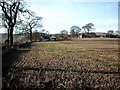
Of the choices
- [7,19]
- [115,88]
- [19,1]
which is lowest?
[115,88]

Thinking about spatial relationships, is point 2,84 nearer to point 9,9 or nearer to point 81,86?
point 81,86

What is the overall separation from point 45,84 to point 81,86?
54.3 inches

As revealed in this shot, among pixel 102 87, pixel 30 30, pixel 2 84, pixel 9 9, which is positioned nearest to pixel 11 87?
pixel 2 84

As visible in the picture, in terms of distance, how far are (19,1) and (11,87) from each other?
1306 inches

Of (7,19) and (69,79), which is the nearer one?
(69,79)

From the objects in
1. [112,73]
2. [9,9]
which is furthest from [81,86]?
[9,9]

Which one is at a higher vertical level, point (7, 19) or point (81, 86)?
point (7, 19)

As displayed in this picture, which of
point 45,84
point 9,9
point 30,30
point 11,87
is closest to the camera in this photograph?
point 11,87

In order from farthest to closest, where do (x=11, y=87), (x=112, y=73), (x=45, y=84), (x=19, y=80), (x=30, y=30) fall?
(x=30, y=30), (x=112, y=73), (x=19, y=80), (x=45, y=84), (x=11, y=87)

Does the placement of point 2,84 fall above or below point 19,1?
below

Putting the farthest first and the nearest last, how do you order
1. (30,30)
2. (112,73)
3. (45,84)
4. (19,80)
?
1. (30,30)
2. (112,73)
3. (19,80)
4. (45,84)

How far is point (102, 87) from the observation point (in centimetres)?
870

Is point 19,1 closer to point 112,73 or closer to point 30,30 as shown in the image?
point 112,73

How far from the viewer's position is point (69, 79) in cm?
1011
